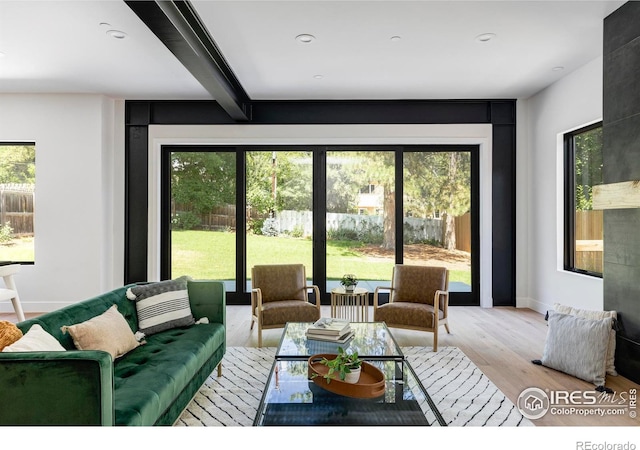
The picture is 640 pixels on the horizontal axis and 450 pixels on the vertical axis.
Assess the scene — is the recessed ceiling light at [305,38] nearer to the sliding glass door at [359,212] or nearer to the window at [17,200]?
Answer: the sliding glass door at [359,212]

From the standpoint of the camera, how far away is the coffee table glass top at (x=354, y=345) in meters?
2.53

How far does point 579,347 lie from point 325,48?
3.43m

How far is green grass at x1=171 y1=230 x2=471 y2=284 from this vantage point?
220 inches

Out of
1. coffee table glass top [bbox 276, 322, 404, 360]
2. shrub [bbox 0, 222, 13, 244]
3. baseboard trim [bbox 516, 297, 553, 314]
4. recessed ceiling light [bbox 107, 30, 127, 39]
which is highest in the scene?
recessed ceiling light [bbox 107, 30, 127, 39]

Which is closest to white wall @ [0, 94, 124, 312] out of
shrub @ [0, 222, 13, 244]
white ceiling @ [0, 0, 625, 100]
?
white ceiling @ [0, 0, 625, 100]

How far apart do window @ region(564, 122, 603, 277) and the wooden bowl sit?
3339 millimetres

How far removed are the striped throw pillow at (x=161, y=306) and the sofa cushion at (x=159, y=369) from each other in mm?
65

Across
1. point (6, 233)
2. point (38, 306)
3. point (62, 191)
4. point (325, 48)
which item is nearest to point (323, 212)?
point (325, 48)

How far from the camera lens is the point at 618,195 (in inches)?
119

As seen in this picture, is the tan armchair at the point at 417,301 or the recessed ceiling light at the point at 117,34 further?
the tan armchair at the point at 417,301

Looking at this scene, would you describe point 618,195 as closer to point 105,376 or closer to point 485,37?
point 485,37

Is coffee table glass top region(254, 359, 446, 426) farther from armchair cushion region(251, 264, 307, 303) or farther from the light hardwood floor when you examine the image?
armchair cushion region(251, 264, 307, 303)

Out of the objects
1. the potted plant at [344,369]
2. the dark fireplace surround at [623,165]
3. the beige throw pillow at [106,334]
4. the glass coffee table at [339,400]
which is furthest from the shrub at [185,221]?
the dark fireplace surround at [623,165]
